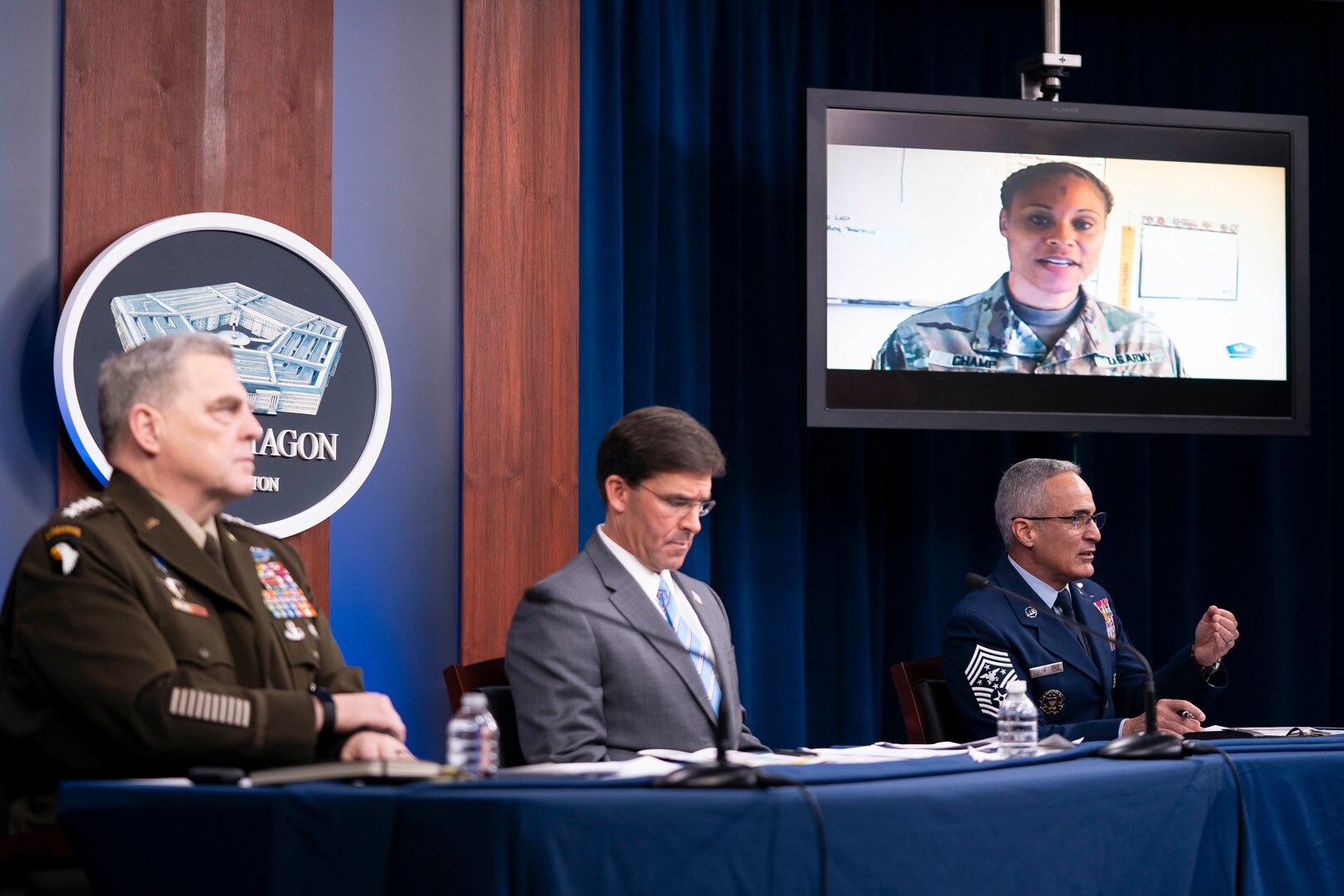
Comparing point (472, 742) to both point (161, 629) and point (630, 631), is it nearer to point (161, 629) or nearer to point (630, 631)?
point (161, 629)

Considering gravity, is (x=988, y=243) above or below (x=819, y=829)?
above

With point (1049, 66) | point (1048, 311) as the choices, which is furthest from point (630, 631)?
point (1049, 66)

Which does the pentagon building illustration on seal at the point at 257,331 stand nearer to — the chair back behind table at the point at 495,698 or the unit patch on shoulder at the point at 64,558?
the chair back behind table at the point at 495,698

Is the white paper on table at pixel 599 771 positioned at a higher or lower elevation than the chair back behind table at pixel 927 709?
higher

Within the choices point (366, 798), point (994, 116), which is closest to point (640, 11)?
point (994, 116)

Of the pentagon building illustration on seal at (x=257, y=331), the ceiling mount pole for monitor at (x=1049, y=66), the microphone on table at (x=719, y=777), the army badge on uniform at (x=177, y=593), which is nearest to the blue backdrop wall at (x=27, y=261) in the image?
the pentagon building illustration on seal at (x=257, y=331)

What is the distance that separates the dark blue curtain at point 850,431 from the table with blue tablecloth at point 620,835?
6.85 feet

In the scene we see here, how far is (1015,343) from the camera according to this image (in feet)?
13.3

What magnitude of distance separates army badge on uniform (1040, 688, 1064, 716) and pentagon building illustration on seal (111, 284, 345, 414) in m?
1.72

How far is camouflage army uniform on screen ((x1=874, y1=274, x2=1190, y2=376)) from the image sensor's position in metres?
3.99

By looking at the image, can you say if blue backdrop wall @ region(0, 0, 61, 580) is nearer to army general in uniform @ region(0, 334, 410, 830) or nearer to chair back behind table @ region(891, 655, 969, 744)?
army general in uniform @ region(0, 334, 410, 830)

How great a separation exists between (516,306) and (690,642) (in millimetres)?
1144

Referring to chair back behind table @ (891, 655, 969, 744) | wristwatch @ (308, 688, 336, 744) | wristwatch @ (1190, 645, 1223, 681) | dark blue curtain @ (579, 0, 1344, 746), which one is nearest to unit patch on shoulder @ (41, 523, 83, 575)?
wristwatch @ (308, 688, 336, 744)

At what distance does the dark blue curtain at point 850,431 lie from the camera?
13.7 ft
